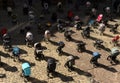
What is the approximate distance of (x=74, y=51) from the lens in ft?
114

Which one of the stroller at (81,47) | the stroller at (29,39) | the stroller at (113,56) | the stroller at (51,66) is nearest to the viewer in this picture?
the stroller at (51,66)

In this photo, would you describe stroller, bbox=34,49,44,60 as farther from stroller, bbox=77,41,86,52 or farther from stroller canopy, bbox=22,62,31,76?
stroller, bbox=77,41,86,52

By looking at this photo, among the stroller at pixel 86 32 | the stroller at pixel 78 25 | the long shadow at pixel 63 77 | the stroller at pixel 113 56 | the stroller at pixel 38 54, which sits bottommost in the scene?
the long shadow at pixel 63 77

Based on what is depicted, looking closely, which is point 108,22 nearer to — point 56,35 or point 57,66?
point 56,35

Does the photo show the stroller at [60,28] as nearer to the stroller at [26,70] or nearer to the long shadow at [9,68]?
the long shadow at [9,68]

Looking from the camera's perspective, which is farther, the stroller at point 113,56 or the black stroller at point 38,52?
the stroller at point 113,56

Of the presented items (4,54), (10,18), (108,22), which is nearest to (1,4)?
(10,18)

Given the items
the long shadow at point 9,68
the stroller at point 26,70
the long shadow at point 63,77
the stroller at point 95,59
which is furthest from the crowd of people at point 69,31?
the long shadow at point 9,68

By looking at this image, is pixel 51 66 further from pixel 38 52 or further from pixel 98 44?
pixel 98 44

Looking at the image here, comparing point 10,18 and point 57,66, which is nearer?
point 57,66

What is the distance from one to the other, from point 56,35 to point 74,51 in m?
3.92

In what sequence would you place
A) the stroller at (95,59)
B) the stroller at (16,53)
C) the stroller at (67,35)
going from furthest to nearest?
the stroller at (67,35) < the stroller at (95,59) < the stroller at (16,53)

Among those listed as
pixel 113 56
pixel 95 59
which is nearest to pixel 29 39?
pixel 95 59

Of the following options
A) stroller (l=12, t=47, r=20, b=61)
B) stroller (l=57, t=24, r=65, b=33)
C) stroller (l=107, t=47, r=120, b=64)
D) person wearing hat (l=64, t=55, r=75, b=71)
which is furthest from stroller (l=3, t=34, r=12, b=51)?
stroller (l=107, t=47, r=120, b=64)
